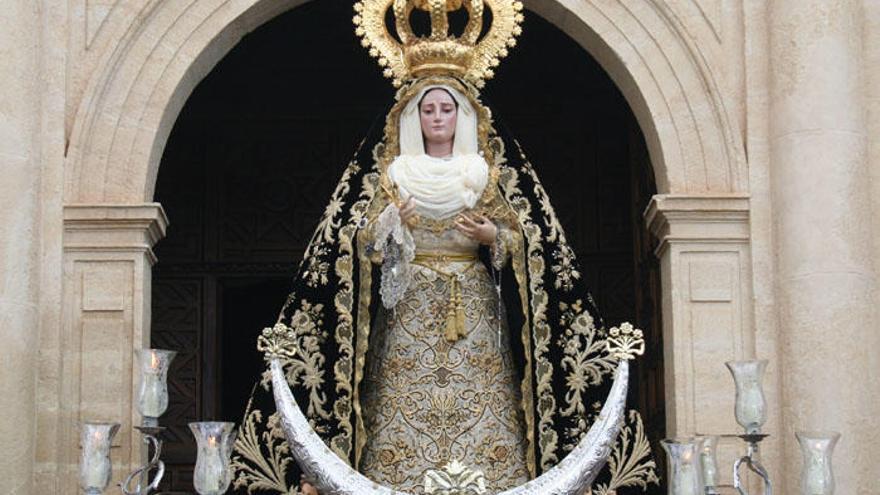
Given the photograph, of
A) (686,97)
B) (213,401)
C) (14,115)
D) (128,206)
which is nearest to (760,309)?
(686,97)

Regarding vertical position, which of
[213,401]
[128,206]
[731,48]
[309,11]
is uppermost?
[309,11]

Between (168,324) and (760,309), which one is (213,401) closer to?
(168,324)

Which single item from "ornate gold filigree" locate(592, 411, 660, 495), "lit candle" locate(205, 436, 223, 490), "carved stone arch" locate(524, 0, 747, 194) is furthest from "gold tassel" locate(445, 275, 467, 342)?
"lit candle" locate(205, 436, 223, 490)

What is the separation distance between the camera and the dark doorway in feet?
47.7

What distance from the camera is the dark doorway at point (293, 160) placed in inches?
572

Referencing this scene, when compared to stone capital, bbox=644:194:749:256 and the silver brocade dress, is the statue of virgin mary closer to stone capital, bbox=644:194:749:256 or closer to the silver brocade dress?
the silver brocade dress

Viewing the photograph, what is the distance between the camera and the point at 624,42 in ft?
35.0

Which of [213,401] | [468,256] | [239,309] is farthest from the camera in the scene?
[239,309]

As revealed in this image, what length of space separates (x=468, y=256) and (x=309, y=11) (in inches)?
195

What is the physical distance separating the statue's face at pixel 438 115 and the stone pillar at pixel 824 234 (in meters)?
1.75

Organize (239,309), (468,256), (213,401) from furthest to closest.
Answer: (239,309)
(213,401)
(468,256)

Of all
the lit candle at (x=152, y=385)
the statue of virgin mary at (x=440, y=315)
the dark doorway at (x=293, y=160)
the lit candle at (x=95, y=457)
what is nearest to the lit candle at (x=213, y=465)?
the lit candle at (x=152, y=385)

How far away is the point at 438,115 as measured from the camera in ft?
33.2

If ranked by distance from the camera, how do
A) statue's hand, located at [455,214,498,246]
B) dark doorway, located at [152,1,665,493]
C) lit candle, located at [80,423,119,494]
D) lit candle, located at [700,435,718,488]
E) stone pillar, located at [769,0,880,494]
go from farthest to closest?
dark doorway, located at [152,1,665,493] → stone pillar, located at [769,0,880,494] → statue's hand, located at [455,214,498,246] → lit candle, located at [700,435,718,488] → lit candle, located at [80,423,119,494]
